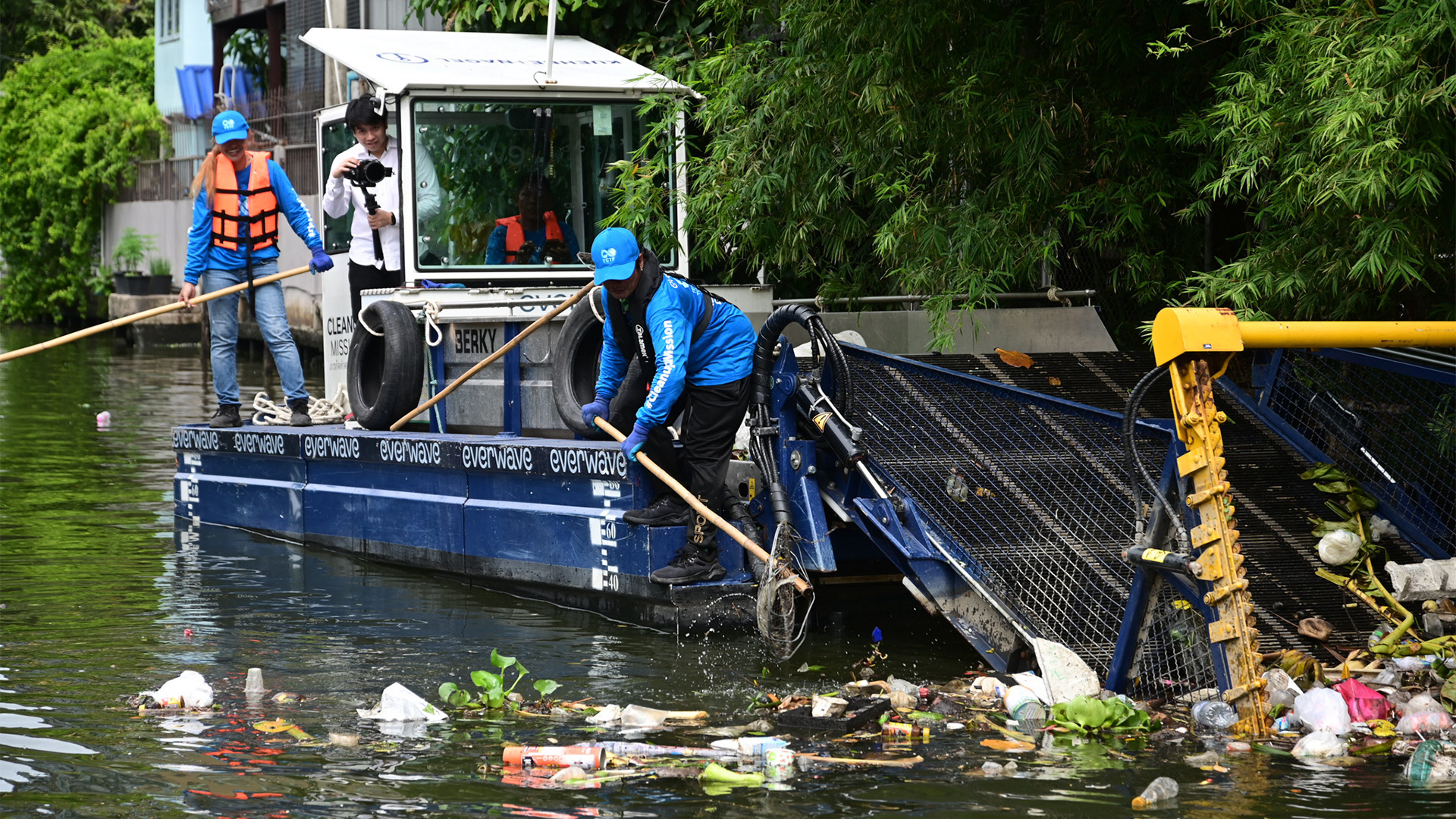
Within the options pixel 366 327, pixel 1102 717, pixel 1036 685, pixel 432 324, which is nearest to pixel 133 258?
pixel 366 327

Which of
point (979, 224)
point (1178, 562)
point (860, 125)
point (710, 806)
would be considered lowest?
point (710, 806)

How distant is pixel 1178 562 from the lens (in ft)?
20.3

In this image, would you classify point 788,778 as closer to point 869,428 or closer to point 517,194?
point 869,428

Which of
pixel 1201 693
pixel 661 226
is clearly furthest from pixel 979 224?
pixel 1201 693

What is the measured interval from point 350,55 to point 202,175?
116 centimetres

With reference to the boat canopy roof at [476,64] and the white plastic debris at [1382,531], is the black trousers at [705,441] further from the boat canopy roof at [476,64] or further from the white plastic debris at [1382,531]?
the boat canopy roof at [476,64]

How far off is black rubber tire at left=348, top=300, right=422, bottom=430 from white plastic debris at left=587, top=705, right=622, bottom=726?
12.6 feet

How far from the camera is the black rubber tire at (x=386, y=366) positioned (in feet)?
32.5

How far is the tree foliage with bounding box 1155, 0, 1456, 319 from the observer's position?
A: 273 inches

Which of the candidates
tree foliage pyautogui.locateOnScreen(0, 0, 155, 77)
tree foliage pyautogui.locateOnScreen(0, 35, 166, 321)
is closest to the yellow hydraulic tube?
tree foliage pyautogui.locateOnScreen(0, 35, 166, 321)

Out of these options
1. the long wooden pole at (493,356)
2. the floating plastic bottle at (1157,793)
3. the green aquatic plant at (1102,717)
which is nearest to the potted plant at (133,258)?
the long wooden pole at (493,356)

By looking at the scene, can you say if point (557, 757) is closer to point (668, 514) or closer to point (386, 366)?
point (668, 514)

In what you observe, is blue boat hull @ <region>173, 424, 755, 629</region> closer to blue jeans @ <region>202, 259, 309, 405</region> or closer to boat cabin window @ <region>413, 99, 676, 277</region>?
blue jeans @ <region>202, 259, 309, 405</region>

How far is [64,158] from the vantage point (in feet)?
131
